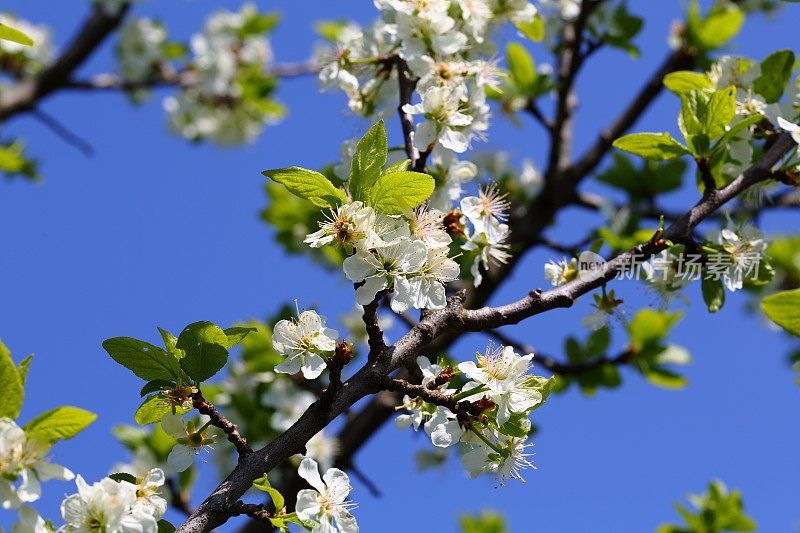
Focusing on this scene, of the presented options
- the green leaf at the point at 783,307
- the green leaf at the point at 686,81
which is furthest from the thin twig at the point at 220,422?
the green leaf at the point at 686,81

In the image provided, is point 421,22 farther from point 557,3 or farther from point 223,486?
point 557,3

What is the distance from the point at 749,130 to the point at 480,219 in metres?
0.80

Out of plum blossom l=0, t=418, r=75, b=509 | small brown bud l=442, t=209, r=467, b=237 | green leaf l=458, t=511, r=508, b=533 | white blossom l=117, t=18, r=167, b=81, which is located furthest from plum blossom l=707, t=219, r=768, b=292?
white blossom l=117, t=18, r=167, b=81

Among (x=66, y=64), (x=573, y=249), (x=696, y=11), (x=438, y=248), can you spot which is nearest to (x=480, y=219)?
(x=438, y=248)

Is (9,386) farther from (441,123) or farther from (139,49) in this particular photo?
(139,49)

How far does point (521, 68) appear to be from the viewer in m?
4.04

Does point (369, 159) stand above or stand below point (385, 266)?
above

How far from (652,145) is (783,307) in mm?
842

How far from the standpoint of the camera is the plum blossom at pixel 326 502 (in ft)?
5.78

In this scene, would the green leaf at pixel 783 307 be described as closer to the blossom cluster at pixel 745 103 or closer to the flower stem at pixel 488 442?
the flower stem at pixel 488 442

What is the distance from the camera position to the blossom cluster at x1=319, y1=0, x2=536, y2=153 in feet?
7.36

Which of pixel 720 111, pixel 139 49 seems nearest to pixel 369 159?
pixel 720 111

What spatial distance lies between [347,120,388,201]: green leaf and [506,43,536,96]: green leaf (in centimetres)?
231

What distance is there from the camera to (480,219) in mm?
2260
